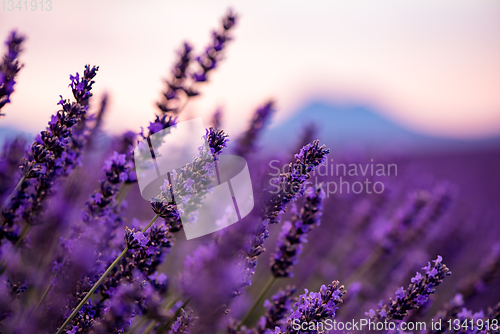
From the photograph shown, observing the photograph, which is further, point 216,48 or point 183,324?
point 216,48

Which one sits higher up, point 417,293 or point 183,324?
point 183,324

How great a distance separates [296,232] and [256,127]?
4.45 ft

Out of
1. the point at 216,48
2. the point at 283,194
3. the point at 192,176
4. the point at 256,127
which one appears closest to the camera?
the point at 192,176

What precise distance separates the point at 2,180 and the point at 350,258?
347cm

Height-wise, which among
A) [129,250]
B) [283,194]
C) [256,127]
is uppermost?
[283,194]

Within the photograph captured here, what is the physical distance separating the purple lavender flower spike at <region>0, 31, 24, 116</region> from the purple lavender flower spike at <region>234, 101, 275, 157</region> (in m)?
1.71

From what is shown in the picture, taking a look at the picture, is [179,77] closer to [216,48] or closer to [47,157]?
[216,48]

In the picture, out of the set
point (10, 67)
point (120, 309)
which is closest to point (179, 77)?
point (10, 67)

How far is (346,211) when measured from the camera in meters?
3.76

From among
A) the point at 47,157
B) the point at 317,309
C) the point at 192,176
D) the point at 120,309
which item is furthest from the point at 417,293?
the point at 47,157

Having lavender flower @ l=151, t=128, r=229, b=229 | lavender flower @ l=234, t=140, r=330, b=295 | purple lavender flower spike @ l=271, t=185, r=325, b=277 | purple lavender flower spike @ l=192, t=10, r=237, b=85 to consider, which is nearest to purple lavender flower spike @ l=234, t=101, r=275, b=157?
purple lavender flower spike @ l=192, t=10, r=237, b=85

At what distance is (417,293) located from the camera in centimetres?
145

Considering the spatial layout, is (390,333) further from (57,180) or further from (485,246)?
(485,246)

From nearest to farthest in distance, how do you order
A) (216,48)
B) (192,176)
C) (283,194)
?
(192,176) → (283,194) → (216,48)
